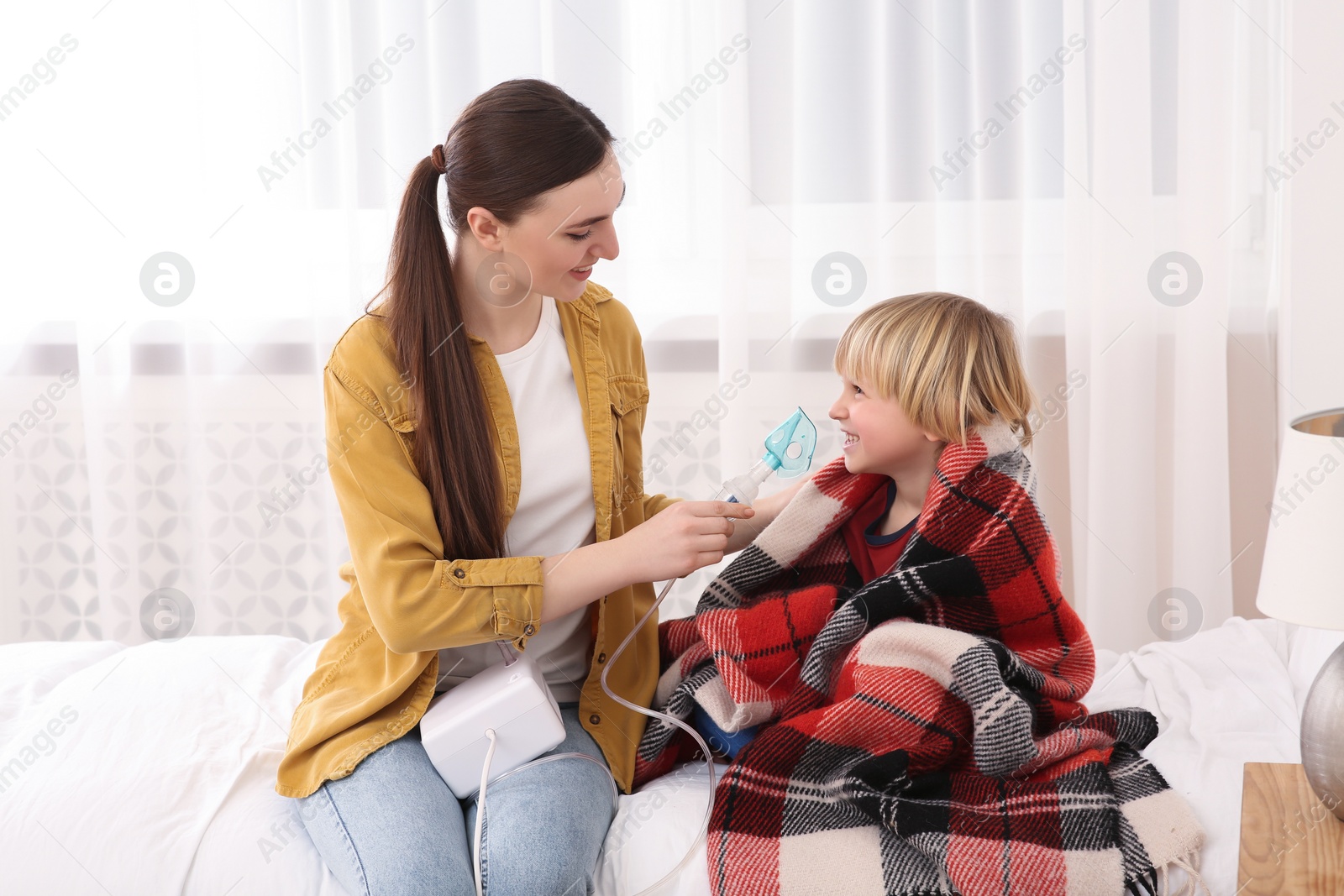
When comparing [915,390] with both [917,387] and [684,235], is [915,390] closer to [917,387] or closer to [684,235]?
[917,387]

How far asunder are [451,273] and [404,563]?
37 centimetres

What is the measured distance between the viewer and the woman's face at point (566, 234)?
1.31m

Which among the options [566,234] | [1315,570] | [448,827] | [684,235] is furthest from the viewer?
[684,235]

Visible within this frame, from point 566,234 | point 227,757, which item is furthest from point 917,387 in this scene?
point 227,757

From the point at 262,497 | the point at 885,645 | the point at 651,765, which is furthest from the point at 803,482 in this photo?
the point at 262,497

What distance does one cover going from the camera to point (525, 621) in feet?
4.17

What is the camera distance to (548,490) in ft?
4.63

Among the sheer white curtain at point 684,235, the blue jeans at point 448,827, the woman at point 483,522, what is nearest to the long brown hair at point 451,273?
the woman at point 483,522

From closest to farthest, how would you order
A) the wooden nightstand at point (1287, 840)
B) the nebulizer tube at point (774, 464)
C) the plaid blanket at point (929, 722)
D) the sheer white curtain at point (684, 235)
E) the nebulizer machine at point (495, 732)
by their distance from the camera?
the wooden nightstand at point (1287, 840), the plaid blanket at point (929, 722), the nebulizer machine at point (495, 732), the nebulizer tube at point (774, 464), the sheer white curtain at point (684, 235)

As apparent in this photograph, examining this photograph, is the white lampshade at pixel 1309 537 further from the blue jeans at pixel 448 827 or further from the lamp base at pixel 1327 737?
the blue jeans at pixel 448 827

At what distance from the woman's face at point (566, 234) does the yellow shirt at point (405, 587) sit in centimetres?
12

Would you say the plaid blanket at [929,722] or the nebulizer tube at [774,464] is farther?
the nebulizer tube at [774,464]

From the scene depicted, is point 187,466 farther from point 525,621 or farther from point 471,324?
point 525,621

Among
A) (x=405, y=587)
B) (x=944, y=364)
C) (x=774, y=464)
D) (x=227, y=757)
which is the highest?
(x=944, y=364)
